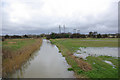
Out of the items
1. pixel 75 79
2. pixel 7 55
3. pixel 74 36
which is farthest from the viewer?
pixel 74 36

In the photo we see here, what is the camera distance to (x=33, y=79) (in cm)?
509

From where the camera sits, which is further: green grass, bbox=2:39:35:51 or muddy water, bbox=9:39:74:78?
green grass, bbox=2:39:35:51

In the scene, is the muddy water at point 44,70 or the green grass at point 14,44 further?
the green grass at point 14,44

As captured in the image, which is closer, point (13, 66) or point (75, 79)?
point (75, 79)

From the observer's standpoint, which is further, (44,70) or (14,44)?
(14,44)

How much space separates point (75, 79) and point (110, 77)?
2099 mm

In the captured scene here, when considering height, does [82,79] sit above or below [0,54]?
below

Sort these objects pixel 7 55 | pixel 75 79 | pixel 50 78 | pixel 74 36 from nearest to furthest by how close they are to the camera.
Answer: pixel 75 79 < pixel 50 78 < pixel 7 55 < pixel 74 36

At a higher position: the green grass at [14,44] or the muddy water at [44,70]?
the green grass at [14,44]

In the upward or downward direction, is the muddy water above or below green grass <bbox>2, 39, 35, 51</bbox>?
below

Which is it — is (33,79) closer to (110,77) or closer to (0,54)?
(110,77)

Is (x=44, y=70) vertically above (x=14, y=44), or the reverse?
(x=14, y=44)

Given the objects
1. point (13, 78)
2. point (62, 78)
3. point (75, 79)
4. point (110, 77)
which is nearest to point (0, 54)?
point (13, 78)

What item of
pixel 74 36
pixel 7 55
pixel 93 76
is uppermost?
pixel 74 36
